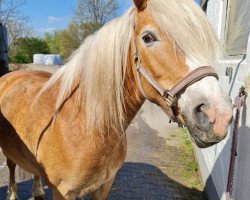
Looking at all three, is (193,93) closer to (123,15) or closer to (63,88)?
Result: (123,15)

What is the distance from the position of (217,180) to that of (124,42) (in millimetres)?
2185

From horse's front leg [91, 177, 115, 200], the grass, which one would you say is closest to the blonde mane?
horse's front leg [91, 177, 115, 200]

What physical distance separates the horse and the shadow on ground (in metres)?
1.22

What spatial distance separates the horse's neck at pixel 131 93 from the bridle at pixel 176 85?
100 millimetres

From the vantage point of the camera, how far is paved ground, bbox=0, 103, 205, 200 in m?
3.94

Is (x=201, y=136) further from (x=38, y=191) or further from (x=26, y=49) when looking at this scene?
(x=26, y=49)

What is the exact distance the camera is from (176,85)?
160 centimetres

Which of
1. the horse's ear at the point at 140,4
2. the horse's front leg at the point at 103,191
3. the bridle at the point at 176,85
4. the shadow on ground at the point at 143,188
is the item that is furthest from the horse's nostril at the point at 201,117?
the shadow on ground at the point at 143,188

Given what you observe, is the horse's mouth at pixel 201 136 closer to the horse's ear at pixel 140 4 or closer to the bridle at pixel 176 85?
the bridle at pixel 176 85

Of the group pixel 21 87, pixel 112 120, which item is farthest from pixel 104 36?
pixel 21 87

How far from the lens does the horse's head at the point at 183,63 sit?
1.50 metres

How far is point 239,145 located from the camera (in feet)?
8.05

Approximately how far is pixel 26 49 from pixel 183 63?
2940 cm

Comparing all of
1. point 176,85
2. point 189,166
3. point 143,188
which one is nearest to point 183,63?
point 176,85
